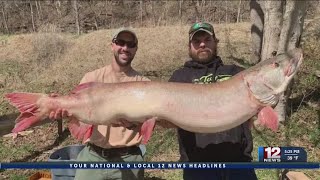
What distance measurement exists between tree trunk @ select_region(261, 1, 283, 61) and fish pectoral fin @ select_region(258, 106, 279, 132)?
399 cm

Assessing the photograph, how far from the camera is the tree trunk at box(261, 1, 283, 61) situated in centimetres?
677

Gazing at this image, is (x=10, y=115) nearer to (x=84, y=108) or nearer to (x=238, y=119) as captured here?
(x=84, y=108)

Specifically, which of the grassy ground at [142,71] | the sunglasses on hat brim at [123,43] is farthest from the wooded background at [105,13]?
the sunglasses on hat brim at [123,43]

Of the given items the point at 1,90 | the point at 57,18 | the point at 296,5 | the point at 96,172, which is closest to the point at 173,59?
the point at 1,90

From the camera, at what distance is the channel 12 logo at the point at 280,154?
2816mm

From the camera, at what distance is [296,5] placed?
6.43m

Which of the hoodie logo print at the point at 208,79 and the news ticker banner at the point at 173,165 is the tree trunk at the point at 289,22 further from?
the news ticker banner at the point at 173,165

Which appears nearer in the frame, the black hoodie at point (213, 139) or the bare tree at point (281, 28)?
the black hoodie at point (213, 139)

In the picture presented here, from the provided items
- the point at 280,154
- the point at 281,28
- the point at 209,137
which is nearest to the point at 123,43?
the point at 209,137

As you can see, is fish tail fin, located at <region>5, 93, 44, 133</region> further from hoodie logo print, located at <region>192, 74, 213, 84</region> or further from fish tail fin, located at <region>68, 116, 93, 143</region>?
hoodie logo print, located at <region>192, 74, 213, 84</region>

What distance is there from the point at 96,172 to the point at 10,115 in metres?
6.04

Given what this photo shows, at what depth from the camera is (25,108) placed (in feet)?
9.64

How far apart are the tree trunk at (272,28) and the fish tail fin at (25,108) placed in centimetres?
479

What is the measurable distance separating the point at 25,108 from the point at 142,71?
8511 millimetres
